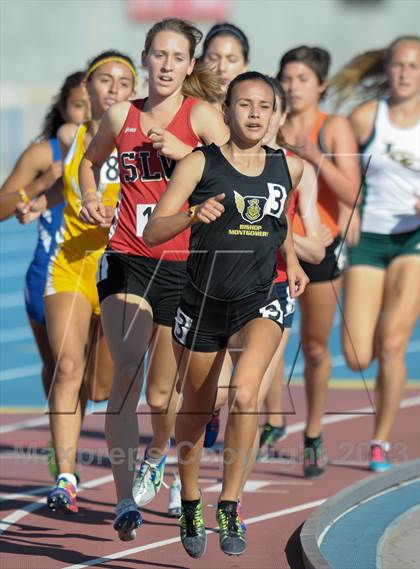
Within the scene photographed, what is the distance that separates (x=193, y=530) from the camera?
22.3ft

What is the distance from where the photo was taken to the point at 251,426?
653 centimetres

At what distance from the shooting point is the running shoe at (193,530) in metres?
6.73

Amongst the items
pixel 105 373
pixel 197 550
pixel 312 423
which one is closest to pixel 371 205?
pixel 312 423

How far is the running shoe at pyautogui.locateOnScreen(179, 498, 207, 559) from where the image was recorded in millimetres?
6730

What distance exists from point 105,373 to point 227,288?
224 centimetres

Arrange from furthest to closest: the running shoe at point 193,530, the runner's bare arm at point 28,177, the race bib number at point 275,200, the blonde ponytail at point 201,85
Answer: the runner's bare arm at point 28,177, the blonde ponytail at point 201,85, the running shoe at point 193,530, the race bib number at point 275,200

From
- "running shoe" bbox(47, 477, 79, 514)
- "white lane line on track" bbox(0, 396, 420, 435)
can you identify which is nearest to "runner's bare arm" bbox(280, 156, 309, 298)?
"running shoe" bbox(47, 477, 79, 514)

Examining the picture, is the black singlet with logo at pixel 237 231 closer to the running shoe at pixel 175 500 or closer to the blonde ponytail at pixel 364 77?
the running shoe at pixel 175 500

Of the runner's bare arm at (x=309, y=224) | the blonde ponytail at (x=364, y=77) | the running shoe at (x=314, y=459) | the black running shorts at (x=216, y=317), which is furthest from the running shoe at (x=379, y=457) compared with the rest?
the black running shorts at (x=216, y=317)

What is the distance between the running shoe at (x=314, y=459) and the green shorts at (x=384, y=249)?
120 cm

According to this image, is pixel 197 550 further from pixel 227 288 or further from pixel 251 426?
pixel 227 288

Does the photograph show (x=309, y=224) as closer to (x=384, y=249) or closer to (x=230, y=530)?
(x=384, y=249)

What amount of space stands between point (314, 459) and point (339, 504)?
1202 millimetres

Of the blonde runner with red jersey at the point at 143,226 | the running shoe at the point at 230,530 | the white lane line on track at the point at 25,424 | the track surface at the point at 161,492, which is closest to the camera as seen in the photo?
the running shoe at the point at 230,530
